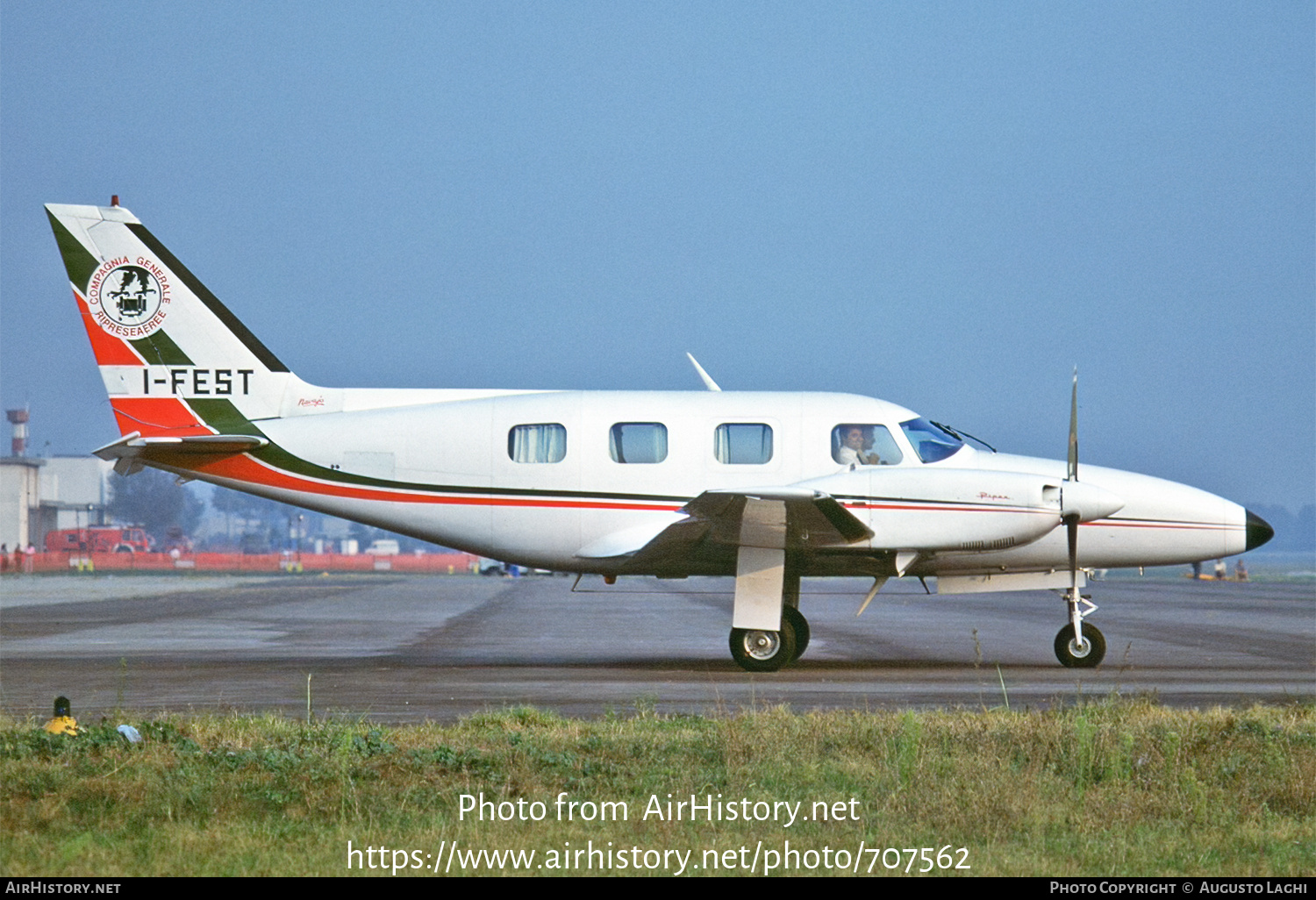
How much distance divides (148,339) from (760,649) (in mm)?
8133

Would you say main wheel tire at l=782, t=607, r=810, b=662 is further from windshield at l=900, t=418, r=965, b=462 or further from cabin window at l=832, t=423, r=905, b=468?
windshield at l=900, t=418, r=965, b=462

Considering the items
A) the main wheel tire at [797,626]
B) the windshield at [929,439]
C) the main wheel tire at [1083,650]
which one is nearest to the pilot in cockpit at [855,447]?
the windshield at [929,439]

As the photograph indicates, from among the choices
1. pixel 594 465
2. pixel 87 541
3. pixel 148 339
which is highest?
pixel 148 339

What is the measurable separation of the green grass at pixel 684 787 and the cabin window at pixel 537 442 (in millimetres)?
5554

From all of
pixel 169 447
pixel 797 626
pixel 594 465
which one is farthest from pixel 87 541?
pixel 797 626

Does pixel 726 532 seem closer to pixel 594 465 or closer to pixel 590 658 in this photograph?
pixel 594 465

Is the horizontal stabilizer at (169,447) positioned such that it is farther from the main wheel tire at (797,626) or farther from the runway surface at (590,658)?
the main wheel tire at (797,626)

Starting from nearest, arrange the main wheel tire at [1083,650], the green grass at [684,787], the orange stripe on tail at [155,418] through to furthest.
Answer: the green grass at [684,787], the main wheel tire at [1083,650], the orange stripe on tail at [155,418]

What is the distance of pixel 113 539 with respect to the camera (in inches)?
4451

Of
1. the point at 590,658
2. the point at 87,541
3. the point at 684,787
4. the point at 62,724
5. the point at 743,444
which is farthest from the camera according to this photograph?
the point at 87,541

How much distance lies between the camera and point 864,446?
49.4 feet

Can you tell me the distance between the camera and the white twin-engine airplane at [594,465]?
14984 mm

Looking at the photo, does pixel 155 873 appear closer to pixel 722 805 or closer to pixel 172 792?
pixel 172 792

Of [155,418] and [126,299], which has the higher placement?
[126,299]
